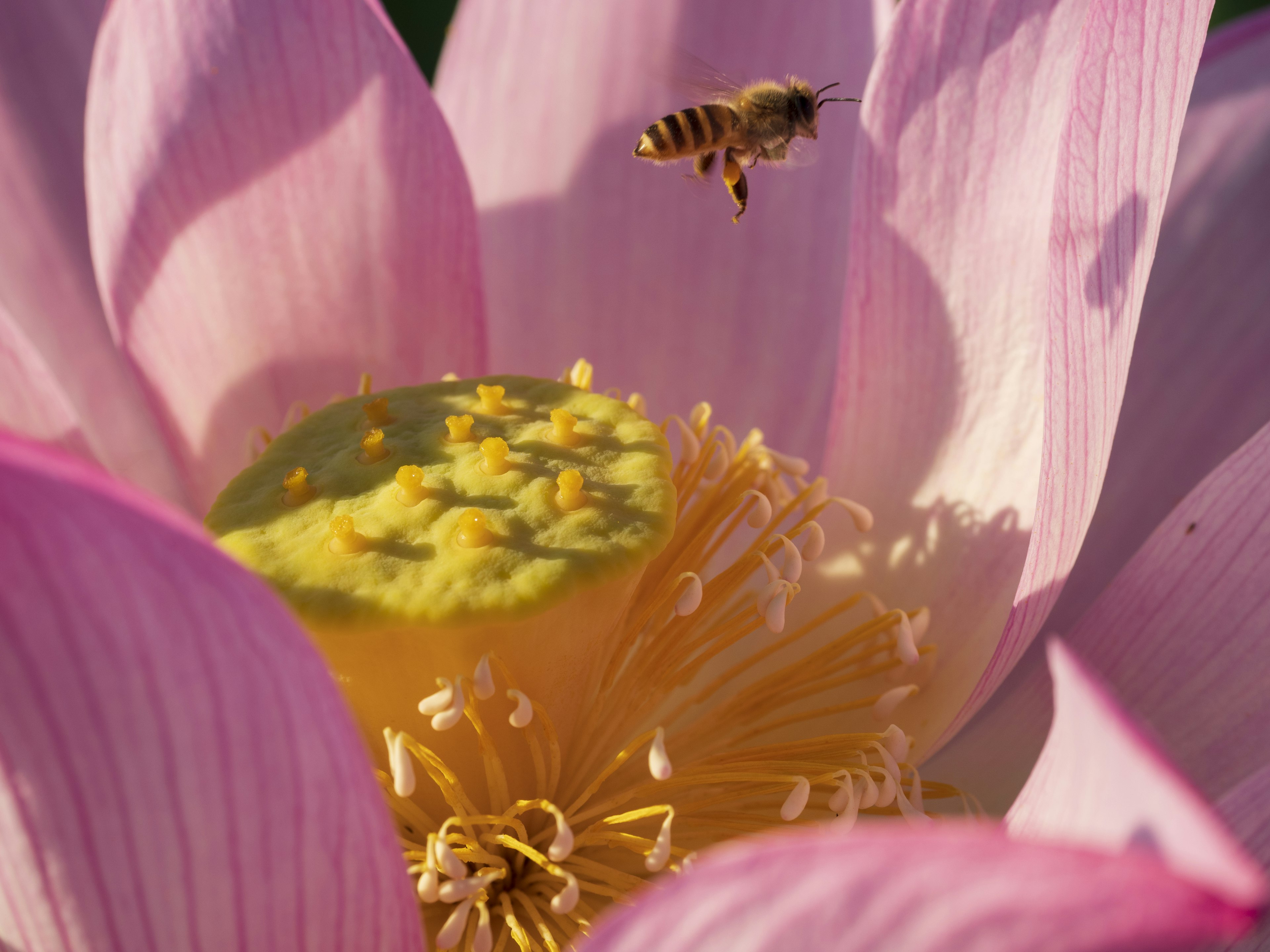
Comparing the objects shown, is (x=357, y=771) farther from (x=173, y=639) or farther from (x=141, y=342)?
(x=141, y=342)

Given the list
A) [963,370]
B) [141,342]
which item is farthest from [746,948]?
[141,342]

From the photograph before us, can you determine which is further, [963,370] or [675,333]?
[675,333]

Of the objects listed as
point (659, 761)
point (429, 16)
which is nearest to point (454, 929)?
point (659, 761)

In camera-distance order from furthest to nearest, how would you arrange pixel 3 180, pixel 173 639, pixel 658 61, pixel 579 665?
pixel 658 61 → pixel 3 180 → pixel 579 665 → pixel 173 639

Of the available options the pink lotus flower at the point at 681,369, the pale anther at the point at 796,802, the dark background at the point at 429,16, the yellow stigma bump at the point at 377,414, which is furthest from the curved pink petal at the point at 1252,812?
the dark background at the point at 429,16

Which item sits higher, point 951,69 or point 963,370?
point 951,69
